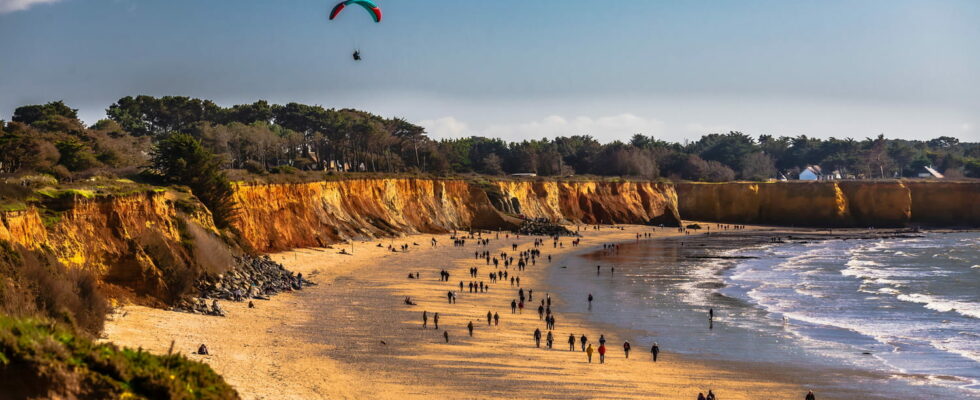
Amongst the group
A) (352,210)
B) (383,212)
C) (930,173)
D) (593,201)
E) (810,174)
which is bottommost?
(383,212)

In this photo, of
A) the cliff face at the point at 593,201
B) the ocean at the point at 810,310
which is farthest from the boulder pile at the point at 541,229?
the ocean at the point at 810,310

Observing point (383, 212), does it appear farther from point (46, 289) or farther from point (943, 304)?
point (46, 289)

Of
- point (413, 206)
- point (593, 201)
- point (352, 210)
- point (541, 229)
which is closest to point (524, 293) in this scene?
point (352, 210)

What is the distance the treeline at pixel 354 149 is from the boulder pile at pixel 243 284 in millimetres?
8439

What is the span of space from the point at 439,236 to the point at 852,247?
38.3 m

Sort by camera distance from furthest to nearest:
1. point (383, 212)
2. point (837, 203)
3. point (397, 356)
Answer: point (837, 203) → point (383, 212) → point (397, 356)

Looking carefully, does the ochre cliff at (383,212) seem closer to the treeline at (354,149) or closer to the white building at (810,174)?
the treeline at (354,149)

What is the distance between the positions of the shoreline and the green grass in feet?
22.7

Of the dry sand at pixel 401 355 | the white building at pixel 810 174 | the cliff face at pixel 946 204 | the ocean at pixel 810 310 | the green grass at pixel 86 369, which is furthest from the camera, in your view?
the white building at pixel 810 174

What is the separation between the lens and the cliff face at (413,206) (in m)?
56.0

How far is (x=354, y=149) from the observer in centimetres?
10894

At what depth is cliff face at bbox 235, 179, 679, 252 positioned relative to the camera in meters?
56.0

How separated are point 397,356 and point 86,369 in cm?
1516

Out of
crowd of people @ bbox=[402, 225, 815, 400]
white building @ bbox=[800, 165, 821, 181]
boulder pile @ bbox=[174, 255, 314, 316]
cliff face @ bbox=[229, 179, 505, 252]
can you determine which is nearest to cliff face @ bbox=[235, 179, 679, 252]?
cliff face @ bbox=[229, 179, 505, 252]
